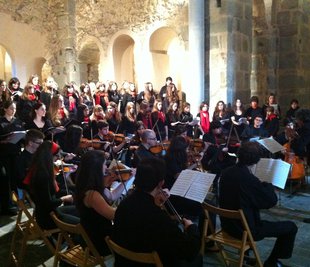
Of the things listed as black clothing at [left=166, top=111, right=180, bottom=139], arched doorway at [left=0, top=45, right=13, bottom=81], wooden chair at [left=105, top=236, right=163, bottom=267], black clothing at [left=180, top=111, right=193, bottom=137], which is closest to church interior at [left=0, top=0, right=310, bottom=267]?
black clothing at [left=180, top=111, right=193, bottom=137]

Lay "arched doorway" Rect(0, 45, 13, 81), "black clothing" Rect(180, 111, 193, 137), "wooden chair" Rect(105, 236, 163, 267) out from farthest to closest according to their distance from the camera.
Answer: "arched doorway" Rect(0, 45, 13, 81) < "black clothing" Rect(180, 111, 193, 137) < "wooden chair" Rect(105, 236, 163, 267)

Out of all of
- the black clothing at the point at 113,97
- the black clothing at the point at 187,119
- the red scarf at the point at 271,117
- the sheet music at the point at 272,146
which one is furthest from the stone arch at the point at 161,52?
the sheet music at the point at 272,146

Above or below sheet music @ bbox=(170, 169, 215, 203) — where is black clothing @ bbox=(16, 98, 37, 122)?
above

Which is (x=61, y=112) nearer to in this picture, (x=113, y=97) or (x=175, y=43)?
(x=113, y=97)

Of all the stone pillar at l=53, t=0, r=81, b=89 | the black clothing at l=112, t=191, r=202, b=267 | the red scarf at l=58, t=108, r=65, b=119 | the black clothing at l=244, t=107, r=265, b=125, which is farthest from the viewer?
the stone pillar at l=53, t=0, r=81, b=89

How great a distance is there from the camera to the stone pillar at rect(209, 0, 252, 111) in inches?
376

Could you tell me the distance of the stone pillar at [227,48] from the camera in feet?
31.4

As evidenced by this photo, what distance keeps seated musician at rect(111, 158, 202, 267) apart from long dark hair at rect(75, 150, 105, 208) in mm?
575

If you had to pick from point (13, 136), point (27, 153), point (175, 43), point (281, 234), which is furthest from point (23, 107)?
point (175, 43)

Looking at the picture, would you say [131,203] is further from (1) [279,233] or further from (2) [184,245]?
(1) [279,233]

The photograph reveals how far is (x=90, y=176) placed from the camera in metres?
2.91

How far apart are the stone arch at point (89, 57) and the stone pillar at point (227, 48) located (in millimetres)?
5393

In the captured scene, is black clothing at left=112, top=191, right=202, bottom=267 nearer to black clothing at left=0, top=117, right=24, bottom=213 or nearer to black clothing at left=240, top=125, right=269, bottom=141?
black clothing at left=0, top=117, right=24, bottom=213

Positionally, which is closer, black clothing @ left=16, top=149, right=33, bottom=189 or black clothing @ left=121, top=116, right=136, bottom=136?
black clothing @ left=16, top=149, right=33, bottom=189
